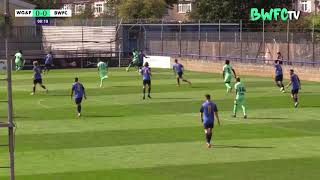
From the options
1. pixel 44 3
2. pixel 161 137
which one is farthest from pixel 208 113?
pixel 44 3

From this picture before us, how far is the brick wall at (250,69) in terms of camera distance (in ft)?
176

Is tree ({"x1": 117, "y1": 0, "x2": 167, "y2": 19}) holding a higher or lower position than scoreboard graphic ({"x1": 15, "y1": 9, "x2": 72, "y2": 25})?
higher

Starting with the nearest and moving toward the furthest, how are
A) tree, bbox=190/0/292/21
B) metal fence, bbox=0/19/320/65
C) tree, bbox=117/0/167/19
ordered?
metal fence, bbox=0/19/320/65
tree, bbox=190/0/292/21
tree, bbox=117/0/167/19

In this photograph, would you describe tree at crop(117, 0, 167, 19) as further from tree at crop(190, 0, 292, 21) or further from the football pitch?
the football pitch

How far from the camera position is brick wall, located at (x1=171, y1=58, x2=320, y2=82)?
176 ft

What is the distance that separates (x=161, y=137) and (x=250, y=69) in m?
34.4

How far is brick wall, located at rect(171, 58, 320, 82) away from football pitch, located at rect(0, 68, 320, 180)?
578cm

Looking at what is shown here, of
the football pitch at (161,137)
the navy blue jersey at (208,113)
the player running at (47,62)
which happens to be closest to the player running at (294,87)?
the football pitch at (161,137)

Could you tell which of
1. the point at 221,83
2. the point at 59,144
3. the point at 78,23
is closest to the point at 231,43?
the point at 221,83

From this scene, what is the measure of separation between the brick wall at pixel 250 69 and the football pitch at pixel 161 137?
5776 millimetres

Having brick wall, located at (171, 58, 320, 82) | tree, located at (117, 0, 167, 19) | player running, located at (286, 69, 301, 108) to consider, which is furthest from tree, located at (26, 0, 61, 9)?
player running, located at (286, 69, 301, 108)

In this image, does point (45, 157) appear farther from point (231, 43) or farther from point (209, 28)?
point (209, 28)

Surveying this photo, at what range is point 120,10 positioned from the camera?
10444cm

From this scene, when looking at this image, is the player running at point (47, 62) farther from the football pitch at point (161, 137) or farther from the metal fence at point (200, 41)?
the football pitch at point (161, 137)
